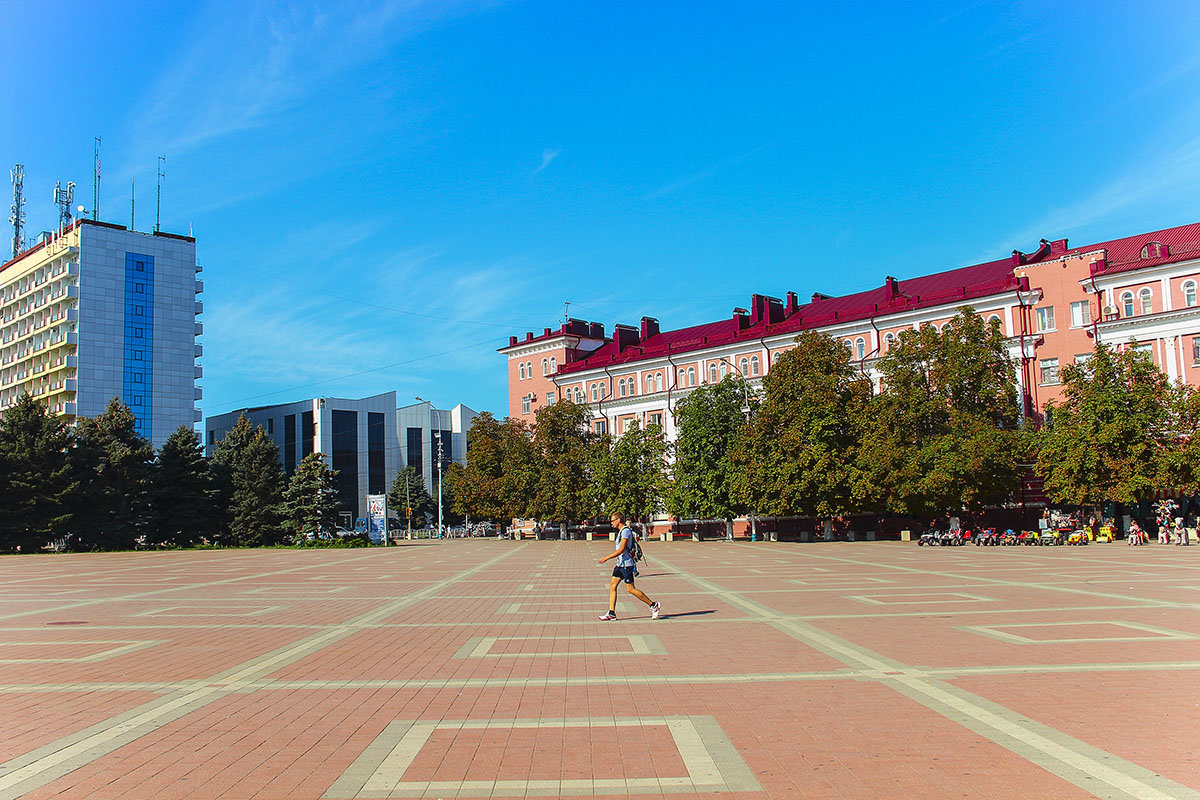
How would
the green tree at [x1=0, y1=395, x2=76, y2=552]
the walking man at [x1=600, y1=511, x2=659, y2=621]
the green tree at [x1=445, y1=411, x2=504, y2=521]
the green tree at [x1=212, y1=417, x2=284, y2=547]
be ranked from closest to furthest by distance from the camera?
the walking man at [x1=600, y1=511, x2=659, y2=621], the green tree at [x1=0, y1=395, x2=76, y2=552], the green tree at [x1=212, y1=417, x2=284, y2=547], the green tree at [x1=445, y1=411, x2=504, y2=521]

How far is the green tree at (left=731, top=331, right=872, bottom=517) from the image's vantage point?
167 ft

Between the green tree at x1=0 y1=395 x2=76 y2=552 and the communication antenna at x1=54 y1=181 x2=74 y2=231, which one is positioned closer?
the green tree at x1=0 y1=395 x2=76 y2=552

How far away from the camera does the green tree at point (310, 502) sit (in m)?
57.3

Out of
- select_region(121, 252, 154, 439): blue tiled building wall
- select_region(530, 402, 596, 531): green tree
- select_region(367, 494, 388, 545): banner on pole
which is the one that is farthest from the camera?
select_region(121, 252, 154, 439): blue tiled building wall

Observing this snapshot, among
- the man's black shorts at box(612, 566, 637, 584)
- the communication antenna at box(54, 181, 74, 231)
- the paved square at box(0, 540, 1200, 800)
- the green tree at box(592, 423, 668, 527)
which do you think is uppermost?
the communication antenna at box(54, 181, 74, 231)

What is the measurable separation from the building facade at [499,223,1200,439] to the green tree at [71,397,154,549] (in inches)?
1355

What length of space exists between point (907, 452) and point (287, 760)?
1789 inches

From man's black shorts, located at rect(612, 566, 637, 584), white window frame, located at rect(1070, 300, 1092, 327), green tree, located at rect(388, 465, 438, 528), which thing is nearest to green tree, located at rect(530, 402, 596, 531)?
white window frame, located at rect(1070, 300, 1092, 327)

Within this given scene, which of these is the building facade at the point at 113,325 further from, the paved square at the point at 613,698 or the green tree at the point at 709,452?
the paved square at the point at 613,698

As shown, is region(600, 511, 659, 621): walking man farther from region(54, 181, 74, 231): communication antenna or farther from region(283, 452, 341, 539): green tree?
region(54, 181, 74, 231): communication antenna

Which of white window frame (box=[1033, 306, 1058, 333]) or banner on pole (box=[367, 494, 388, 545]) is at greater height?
white window frame (box=[1033, 306, 1058, 333])

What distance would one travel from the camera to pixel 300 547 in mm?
53719

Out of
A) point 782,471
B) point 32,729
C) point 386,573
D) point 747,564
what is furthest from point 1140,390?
point 32,729

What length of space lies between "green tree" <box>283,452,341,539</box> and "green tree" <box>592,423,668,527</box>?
1863cm
